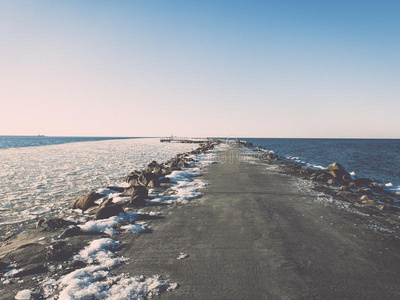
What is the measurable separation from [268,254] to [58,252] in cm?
358

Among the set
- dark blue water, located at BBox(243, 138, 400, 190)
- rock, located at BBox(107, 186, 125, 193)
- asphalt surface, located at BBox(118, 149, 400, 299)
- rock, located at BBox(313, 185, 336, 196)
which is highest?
asphalt surface, located at BBox(118, 149, 400, 299)

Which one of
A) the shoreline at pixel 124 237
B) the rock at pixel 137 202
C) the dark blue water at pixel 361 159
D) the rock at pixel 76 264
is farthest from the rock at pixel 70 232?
the dark blue water at pixel 361 159

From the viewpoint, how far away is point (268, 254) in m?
3.98

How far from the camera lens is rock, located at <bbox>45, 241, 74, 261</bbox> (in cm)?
381

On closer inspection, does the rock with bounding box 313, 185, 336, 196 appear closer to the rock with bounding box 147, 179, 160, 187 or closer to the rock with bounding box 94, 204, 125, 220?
the rock with bounding box 147, 179, 160, 187

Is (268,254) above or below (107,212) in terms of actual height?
below

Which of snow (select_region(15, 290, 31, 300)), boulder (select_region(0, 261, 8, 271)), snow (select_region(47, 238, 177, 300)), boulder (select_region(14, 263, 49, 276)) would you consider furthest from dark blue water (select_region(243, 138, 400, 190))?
boulder (select_region(0, 261, 8, 271))

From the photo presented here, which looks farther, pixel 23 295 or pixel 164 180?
pixel 164 180

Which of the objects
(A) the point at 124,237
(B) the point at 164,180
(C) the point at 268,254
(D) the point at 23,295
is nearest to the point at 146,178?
(B) the point at 164,180

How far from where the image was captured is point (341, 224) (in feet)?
18.0

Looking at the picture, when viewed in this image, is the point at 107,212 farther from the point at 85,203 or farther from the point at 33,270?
the point at 33,270

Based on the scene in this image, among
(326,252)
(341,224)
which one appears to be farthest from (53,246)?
(341,224)

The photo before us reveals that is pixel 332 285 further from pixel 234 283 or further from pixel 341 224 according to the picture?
pixel 341 224

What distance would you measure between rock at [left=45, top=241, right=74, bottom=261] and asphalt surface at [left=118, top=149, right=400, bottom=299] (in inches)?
35.5
